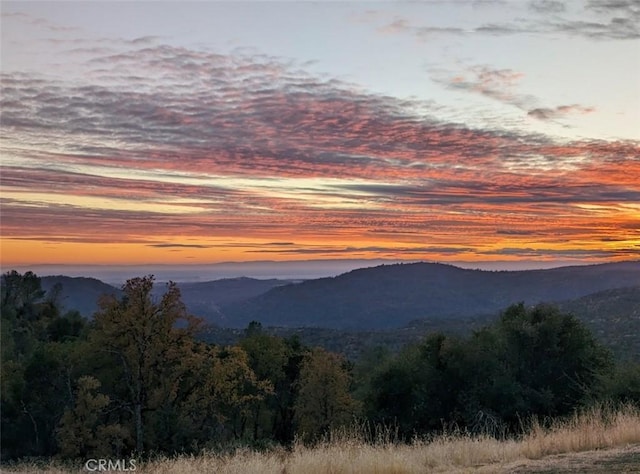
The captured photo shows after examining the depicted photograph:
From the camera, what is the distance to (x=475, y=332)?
4050 cm

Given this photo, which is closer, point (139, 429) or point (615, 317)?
point (139, 429)

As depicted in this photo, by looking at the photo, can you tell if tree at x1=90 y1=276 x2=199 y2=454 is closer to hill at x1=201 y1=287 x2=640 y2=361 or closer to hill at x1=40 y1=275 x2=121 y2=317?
hill at x1=40 y1=275 x2=121 y2=317

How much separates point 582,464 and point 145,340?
2784 centimetres

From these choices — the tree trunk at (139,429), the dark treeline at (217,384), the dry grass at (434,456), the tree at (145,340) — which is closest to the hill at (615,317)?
the dark treeline at (217,384)

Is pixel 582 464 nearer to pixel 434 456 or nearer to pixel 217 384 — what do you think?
pixel 434 456

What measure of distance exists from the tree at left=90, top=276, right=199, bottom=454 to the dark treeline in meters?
0.07

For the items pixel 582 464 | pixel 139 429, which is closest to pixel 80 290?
pixel 139 429

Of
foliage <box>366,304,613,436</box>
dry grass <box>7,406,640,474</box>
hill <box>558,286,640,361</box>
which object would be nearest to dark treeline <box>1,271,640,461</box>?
foliage <box>366,304,613,436</box>

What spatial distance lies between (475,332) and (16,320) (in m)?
45.3

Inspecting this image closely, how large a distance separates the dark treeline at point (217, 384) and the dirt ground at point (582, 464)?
17303mm

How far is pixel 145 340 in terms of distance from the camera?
110 feet

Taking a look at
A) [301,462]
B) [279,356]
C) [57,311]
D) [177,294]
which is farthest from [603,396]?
[57,311]

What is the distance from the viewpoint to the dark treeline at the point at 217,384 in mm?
33031

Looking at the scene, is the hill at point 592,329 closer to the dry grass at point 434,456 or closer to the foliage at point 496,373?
the foliage at point 496,373
